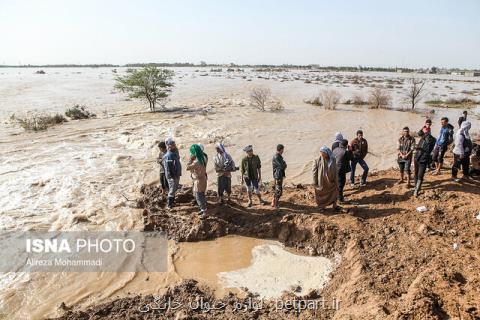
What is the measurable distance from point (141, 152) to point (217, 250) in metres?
7.52

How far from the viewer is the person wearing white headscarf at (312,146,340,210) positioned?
6168 millimetres

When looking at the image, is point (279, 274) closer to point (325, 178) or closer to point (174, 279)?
point (174, 279)

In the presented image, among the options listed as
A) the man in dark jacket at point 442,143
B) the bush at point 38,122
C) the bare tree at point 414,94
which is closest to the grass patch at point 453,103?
the bare tree at point 414,94

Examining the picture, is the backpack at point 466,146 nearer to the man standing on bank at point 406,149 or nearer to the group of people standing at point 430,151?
the group of people standing at point 430,151

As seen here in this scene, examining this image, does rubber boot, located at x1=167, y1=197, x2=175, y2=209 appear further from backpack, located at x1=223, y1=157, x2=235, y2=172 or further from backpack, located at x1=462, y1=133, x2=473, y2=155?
backpack, located at x1=462, y1=133, x2=473, y2=155

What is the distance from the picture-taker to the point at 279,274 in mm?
5230

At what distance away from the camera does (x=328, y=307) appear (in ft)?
14.1

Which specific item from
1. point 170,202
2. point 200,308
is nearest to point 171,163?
point 170,202

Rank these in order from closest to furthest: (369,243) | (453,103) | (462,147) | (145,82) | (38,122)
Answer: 1. (369,243)
2. (462,147)
3. (38,122)
4. (145,82)
5. (453,103)

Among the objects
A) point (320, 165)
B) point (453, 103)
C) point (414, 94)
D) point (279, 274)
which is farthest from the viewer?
point (453, 103)

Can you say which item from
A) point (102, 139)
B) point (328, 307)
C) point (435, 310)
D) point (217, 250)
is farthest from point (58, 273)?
point (102, 139)

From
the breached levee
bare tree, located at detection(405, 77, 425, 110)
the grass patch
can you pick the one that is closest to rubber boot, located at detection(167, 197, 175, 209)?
the breached levee

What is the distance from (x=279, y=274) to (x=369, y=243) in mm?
1522

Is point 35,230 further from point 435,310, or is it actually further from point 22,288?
point 435,310
